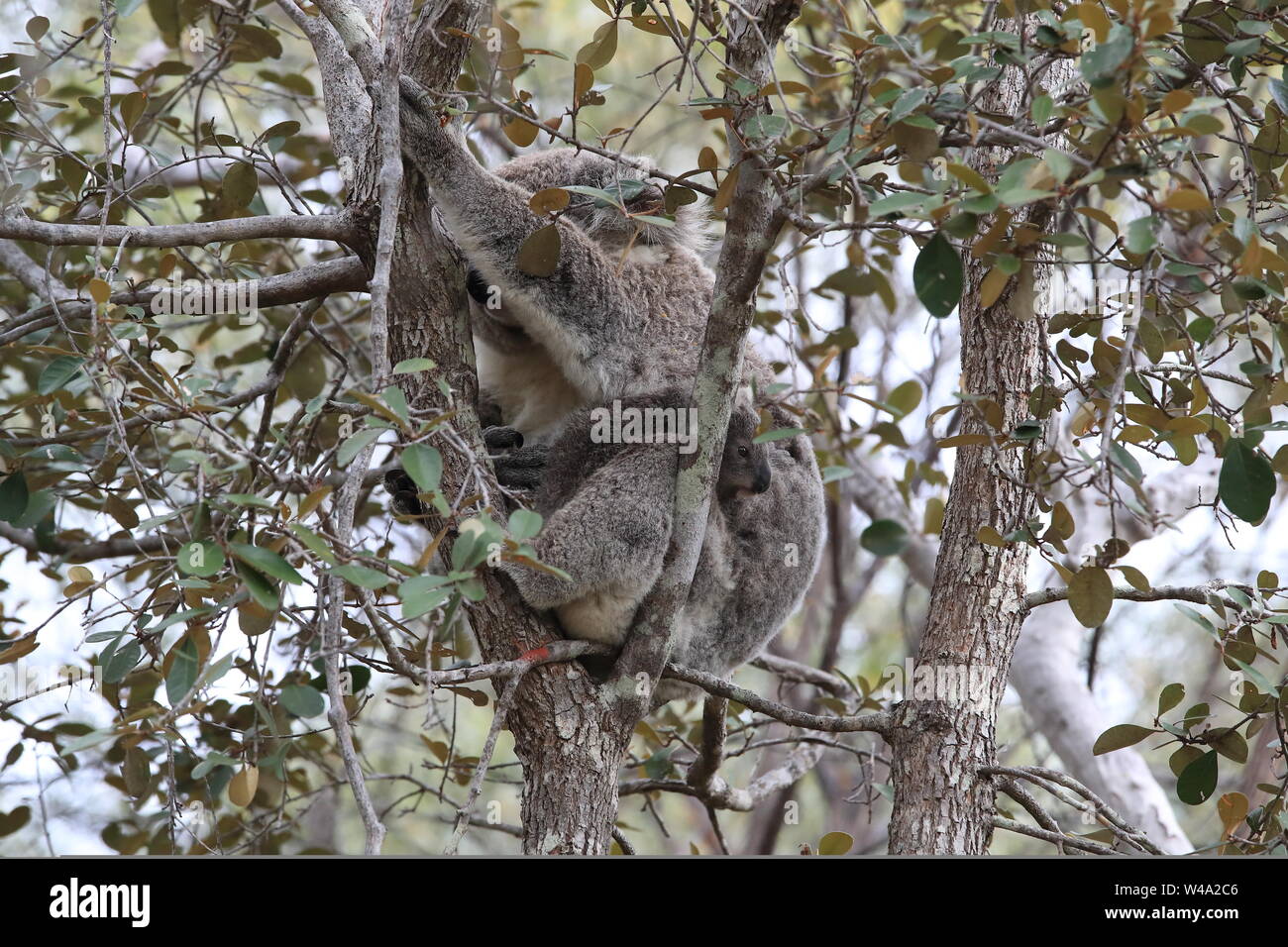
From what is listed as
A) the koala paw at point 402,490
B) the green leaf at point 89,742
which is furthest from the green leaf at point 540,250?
the green leaf at point 89,742

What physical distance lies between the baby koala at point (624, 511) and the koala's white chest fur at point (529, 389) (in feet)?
1.13

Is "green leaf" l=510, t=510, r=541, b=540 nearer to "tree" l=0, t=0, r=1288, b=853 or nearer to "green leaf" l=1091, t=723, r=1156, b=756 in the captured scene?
"tree" l=0, t=0, r=1288, b=853

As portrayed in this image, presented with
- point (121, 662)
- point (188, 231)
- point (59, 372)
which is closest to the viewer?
point (121, 662)

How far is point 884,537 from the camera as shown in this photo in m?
3.99

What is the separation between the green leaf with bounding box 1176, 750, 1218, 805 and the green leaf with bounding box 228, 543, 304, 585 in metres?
2.18

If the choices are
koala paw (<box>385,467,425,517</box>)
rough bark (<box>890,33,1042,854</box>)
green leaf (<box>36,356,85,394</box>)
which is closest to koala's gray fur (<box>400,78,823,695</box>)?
koala paw (<box>385,467,425,517</box>)

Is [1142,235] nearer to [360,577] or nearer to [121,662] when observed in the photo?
[360,577]

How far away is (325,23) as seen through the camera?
139 inches

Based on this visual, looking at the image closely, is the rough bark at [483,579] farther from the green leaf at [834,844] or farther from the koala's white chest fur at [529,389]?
the koala's white chest fur at [529,389]

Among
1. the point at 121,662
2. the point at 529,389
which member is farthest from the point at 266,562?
the point at 529,389

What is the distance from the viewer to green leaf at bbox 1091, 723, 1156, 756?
289 cm

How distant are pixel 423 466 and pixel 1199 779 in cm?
209
